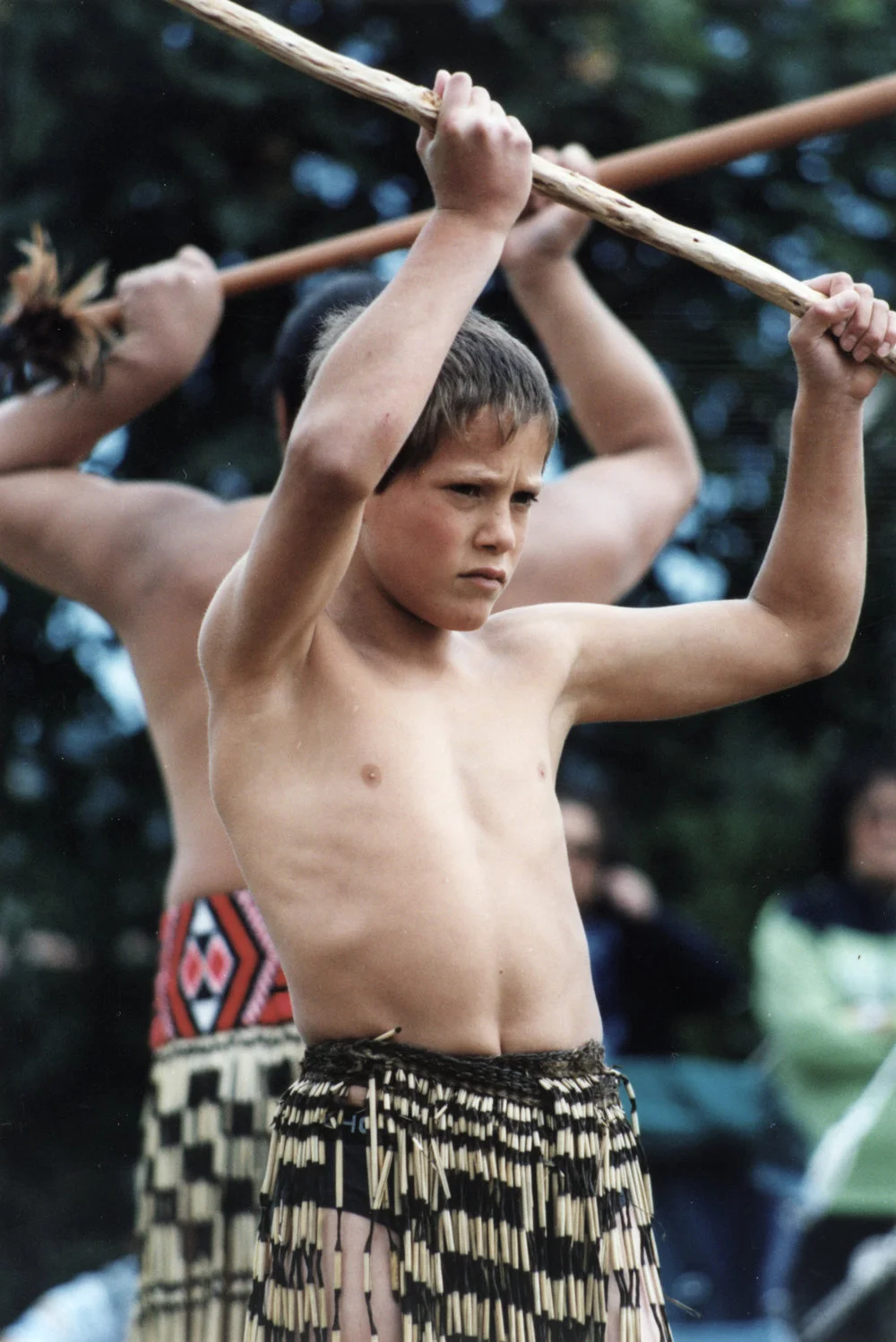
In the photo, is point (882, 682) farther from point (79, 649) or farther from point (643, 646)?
point (643, 646)

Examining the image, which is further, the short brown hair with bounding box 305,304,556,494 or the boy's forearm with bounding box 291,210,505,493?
the short brown hair with bounding box 305,304,556,494

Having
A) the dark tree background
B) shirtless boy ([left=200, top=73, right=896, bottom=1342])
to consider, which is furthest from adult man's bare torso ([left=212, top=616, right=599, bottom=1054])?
the dark tree background

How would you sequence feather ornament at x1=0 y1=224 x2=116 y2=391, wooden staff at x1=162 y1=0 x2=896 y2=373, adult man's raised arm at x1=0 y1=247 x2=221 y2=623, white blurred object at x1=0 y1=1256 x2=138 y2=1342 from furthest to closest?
white blurred object at x1=0 y1=1256 x2=138 y2=1342, feather ornament at x1=0 y1=224 x2=116 y2=391, adult man's raised arm at x1=0 y1=247 x2=221 y2=623, wooden staff at x1=162 y1=0 x2=896 y2=373

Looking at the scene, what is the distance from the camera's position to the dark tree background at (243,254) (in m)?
3.76

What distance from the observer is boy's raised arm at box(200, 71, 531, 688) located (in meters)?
1.45

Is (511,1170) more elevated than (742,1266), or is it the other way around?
(742,1266)

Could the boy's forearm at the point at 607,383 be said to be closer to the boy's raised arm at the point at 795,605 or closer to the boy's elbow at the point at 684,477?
the boy's elbow at the point at 684,477

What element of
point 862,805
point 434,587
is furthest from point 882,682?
point 434,587

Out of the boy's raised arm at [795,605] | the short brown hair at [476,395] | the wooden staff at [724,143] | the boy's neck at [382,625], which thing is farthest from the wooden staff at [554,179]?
the wooden staff at [724,143]

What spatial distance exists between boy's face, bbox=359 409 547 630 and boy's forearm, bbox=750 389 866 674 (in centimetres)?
32

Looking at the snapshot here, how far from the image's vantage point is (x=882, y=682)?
409 centimetres

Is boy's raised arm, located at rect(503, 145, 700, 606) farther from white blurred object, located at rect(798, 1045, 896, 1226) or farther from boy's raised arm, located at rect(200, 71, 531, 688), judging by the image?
white blurred object, located at rect(798, 1045, 896, 1226)

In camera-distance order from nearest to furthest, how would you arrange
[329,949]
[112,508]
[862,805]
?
[329,949]
[112,508]
[862,805]

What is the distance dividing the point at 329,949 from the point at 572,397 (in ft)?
3.78
